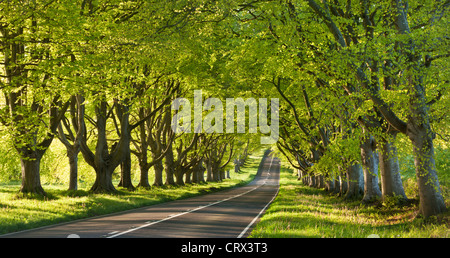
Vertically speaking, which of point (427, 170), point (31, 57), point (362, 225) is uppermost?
point (31, 57)

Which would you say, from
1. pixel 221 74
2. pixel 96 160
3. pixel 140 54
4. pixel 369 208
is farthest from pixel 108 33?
pixel 369 208

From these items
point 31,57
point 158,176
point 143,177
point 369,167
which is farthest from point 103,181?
point 369,167

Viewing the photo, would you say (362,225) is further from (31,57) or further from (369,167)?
(31,57)

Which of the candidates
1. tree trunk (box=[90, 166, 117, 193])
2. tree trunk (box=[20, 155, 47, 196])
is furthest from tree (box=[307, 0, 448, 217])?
tree trunk (box=[90, 166, 117, 193])

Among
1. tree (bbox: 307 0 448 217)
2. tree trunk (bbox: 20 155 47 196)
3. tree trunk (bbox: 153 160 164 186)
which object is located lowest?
tree trunk (bbox: 153 160 164 186)

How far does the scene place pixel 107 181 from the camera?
83.1ft

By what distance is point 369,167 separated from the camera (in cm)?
1925

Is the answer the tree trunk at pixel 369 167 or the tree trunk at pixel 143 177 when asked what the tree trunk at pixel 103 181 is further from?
the tree trunk at pixel 369 167

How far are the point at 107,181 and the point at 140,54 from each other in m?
11.6

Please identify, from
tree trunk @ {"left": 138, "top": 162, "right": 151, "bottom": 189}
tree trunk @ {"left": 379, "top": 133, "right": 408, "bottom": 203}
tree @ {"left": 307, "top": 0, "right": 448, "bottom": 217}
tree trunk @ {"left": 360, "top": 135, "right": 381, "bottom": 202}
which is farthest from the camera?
tree trunk @ {"left": 138, "top": 162, "right": 151, "bottom": 189}

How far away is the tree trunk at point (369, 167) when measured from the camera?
63.1 feet

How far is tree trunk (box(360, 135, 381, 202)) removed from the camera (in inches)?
757

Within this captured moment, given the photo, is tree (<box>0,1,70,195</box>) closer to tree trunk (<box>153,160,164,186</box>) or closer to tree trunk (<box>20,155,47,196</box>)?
tree trunk (<box>20,155,47,196</box>)
